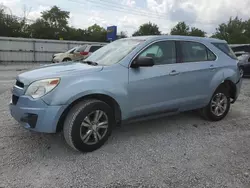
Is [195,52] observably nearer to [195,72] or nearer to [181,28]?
[195,72]

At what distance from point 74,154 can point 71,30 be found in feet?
176

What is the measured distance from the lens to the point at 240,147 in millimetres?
3754

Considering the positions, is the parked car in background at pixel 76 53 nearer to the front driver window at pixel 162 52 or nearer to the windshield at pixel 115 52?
the windshield at pixel 115 52

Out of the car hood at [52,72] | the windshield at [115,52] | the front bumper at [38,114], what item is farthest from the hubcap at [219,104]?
the front bumper at [38,114]

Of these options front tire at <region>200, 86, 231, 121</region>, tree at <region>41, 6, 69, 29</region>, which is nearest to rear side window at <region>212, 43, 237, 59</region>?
front tire at <region>200, 86, 231, 121</region>

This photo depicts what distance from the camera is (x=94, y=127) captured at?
11.2 feet

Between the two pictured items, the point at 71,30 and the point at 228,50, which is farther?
the point at 71,30

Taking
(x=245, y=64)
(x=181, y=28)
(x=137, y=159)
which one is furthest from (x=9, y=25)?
(x=181, y=28)

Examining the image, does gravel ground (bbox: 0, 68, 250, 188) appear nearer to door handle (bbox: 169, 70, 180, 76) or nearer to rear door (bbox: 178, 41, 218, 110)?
rear door (bbox: 178, 41, 218, 110)

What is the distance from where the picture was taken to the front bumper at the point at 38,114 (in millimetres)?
3076

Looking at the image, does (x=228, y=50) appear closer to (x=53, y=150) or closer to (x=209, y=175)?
(x=209, y=175)

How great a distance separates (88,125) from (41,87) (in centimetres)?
82

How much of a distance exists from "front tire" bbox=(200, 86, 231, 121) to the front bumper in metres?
3.00

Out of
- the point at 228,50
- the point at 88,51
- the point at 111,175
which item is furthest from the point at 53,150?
the point at 88,51
